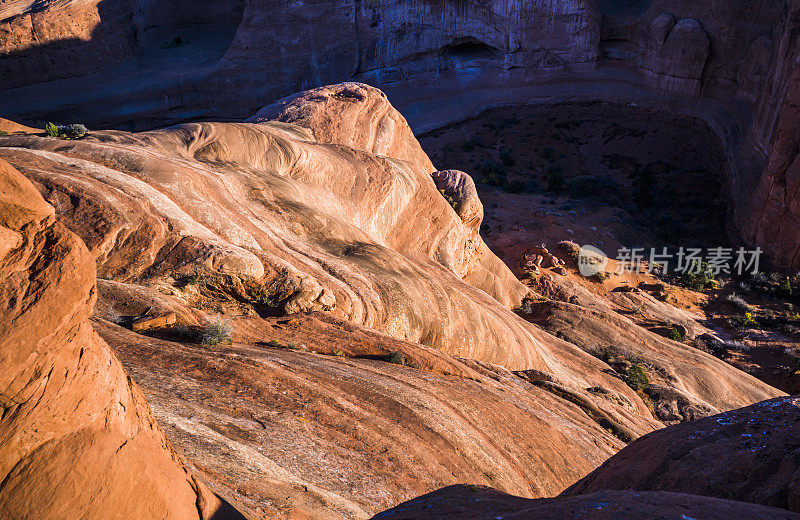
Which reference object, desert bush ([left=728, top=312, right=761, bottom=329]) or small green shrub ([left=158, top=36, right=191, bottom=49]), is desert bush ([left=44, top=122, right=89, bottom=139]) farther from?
small green shrub ([left=158, top=36, right=191, bottom=49])

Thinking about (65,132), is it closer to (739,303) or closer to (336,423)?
(336,423)

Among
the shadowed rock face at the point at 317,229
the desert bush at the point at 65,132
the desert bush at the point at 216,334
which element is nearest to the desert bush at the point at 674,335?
the shadowed rock face at the point at 317,229

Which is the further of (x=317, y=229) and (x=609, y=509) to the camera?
(x=317, y=229)

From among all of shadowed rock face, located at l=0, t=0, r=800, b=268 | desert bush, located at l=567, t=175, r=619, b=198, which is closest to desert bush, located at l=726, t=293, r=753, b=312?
shadowed rock face, located at l=0, t=0, r=800, b=268

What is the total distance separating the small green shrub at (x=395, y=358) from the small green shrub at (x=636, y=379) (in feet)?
28.2

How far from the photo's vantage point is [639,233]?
91.0 ft

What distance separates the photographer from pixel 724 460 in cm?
480

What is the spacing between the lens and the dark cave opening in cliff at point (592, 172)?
1081 inches

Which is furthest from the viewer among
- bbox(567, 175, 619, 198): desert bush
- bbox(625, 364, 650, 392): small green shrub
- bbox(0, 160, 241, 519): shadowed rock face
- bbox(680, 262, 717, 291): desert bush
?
bbox(567, 175, 619, 198): desert bush

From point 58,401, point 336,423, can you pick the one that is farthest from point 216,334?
point 58,401

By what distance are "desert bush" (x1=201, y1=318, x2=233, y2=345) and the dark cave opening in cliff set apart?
59.8 ft

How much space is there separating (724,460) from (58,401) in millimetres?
5912

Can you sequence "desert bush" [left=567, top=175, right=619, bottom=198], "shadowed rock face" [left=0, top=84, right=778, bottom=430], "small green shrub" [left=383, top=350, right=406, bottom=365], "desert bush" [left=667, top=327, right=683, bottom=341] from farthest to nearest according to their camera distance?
1. "desert bush" [left=567, top=175, right=619, bottom=198]
2. "desert bush" [left=667, top=327, right=683, bottom=341]
3. "small green shrub" [left=383, top=350, right=406, bottom=365]
4. "shadowed rock face" [left=0, top=84, right=778, bottom=430]

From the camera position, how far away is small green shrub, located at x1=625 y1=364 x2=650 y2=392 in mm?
13950
